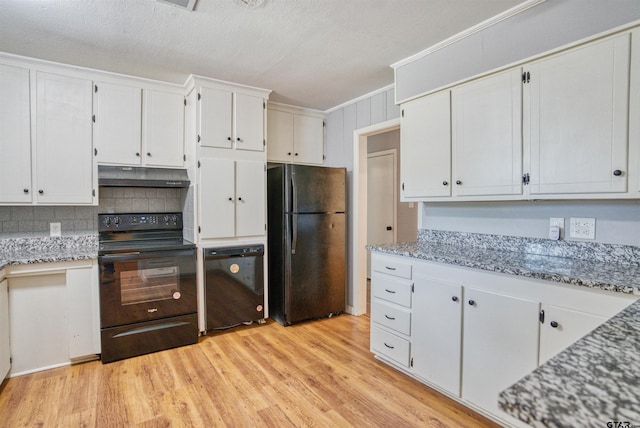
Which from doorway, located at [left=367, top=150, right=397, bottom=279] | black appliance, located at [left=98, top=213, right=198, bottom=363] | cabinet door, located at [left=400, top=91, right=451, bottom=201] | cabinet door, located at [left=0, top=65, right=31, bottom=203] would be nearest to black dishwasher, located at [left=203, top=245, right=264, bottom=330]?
black appliance, located at [left=98, top=213, right=198, bottom=363]

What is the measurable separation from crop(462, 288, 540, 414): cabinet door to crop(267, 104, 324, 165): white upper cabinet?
2.54 meters

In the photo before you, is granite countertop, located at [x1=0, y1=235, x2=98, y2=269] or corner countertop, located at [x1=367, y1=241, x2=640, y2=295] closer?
corner countertop, located at [x1=367, y1=241, x2=640, y2=295]

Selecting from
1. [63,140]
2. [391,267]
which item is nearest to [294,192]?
[391,267]

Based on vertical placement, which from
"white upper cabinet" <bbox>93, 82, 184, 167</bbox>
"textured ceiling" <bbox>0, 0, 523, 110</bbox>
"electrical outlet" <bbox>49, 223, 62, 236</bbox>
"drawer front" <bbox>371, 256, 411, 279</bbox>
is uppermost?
"textured ceiling" <bbox>0, 0, 523, 110</bbox>

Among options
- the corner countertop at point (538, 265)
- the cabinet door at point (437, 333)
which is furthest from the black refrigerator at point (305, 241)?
the cabinet door at point (437, 333)

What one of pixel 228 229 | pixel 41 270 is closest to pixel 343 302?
pixel 228 229

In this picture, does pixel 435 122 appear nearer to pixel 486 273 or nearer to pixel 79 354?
pixel 486 273

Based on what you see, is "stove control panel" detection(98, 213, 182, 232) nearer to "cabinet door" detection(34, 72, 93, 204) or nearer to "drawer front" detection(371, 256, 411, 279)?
"cabinet door" detection(34, 72, 93, 204)

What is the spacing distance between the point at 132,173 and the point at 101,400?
6.09 ft

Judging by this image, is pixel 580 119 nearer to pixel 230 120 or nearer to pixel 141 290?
pixel 230 120

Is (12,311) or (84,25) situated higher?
(84,25)

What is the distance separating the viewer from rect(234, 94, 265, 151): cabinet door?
3.27 m

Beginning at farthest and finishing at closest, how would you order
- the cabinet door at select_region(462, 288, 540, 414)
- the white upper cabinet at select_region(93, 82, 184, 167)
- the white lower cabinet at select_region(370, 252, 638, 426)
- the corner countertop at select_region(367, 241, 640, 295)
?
the white upper cabinet at select_region(93, 82, 184, 167)
the cabinet door at select_region(462, 288, 540, 414)
the white lower cabinet at select_region(370, 252, 638, 426)
the corner countertop at select_region(367, 241, 640, 295)

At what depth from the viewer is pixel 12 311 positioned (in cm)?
241
